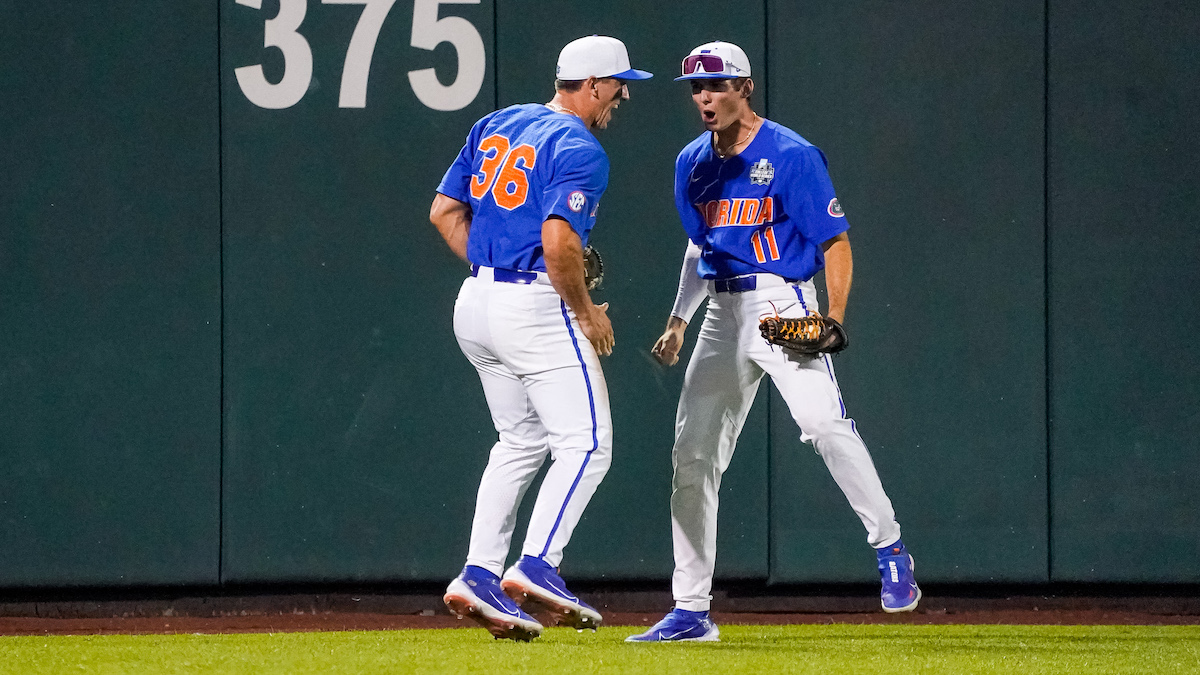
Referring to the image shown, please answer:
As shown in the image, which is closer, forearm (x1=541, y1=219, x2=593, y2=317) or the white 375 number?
forearm (x1=541, y1=219, x2=593, y2=317)

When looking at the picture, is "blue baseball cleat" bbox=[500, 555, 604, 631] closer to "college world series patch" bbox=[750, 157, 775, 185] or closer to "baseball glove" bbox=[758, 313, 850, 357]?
"baseball glove" bbox=[758, 313, 850, 357]

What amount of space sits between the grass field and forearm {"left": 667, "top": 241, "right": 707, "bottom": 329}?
3.42ft

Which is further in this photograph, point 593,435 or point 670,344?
point 670,344

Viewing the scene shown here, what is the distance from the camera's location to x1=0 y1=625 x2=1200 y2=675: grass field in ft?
11.7

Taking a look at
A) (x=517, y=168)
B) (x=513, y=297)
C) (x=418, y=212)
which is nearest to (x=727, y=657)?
(x=513, y=297)

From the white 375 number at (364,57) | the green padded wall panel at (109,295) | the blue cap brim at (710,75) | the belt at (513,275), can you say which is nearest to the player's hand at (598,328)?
the belt at (513,275)

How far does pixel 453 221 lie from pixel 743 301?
0.92 meters

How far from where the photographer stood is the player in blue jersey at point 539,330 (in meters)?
3.66

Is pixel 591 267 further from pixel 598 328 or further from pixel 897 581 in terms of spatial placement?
pixel 897 581

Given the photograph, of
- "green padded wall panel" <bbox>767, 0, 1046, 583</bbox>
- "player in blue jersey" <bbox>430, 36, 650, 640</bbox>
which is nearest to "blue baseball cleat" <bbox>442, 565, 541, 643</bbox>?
"player in blue jersey" <bbox>430, 36, 650, 640</bbox>

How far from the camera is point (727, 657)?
3.76 metres

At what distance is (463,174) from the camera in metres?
4.02

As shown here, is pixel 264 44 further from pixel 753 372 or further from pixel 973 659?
pixel 973 659

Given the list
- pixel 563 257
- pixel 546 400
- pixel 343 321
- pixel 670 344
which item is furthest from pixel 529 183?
pixel 343 321
